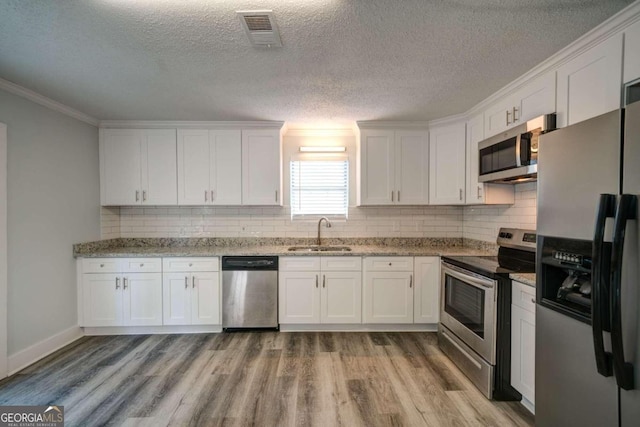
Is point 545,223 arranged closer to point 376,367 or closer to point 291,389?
point 376,367

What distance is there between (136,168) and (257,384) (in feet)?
9.35

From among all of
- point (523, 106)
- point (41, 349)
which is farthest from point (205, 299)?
point (523, 106)

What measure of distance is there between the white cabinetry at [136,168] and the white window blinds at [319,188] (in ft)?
4.99

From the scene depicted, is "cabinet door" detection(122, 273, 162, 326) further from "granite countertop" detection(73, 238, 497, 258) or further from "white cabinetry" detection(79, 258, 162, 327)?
"granite countertop" detection(73, 238, 497, 258)

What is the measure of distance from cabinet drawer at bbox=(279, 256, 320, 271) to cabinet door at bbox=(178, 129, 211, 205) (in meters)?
1.24

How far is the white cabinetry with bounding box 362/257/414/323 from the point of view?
3.25 metres

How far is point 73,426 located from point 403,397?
2.23 metres

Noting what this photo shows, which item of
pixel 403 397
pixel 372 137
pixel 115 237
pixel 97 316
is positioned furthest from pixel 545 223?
pixel 115 237

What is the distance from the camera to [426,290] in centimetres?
325

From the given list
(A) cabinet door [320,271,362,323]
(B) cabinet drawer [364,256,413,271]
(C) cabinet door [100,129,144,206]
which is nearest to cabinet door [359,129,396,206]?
(B) cabinet drawer [364,256,413,271]

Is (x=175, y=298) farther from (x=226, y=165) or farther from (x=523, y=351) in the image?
(x=523, y=351)

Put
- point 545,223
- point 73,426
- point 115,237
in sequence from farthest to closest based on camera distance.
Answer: point 115,237 → point 73,426 → point 545,223

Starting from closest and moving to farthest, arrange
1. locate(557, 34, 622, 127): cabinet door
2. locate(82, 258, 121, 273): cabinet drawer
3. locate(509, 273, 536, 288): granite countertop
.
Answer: locate(557, 34, 622, 127): cabinet door → locate(509, 273, 536, 288): granite countertop → locate(82, 258, 121, 273): cabinet drawer

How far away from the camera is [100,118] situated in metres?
3.37
